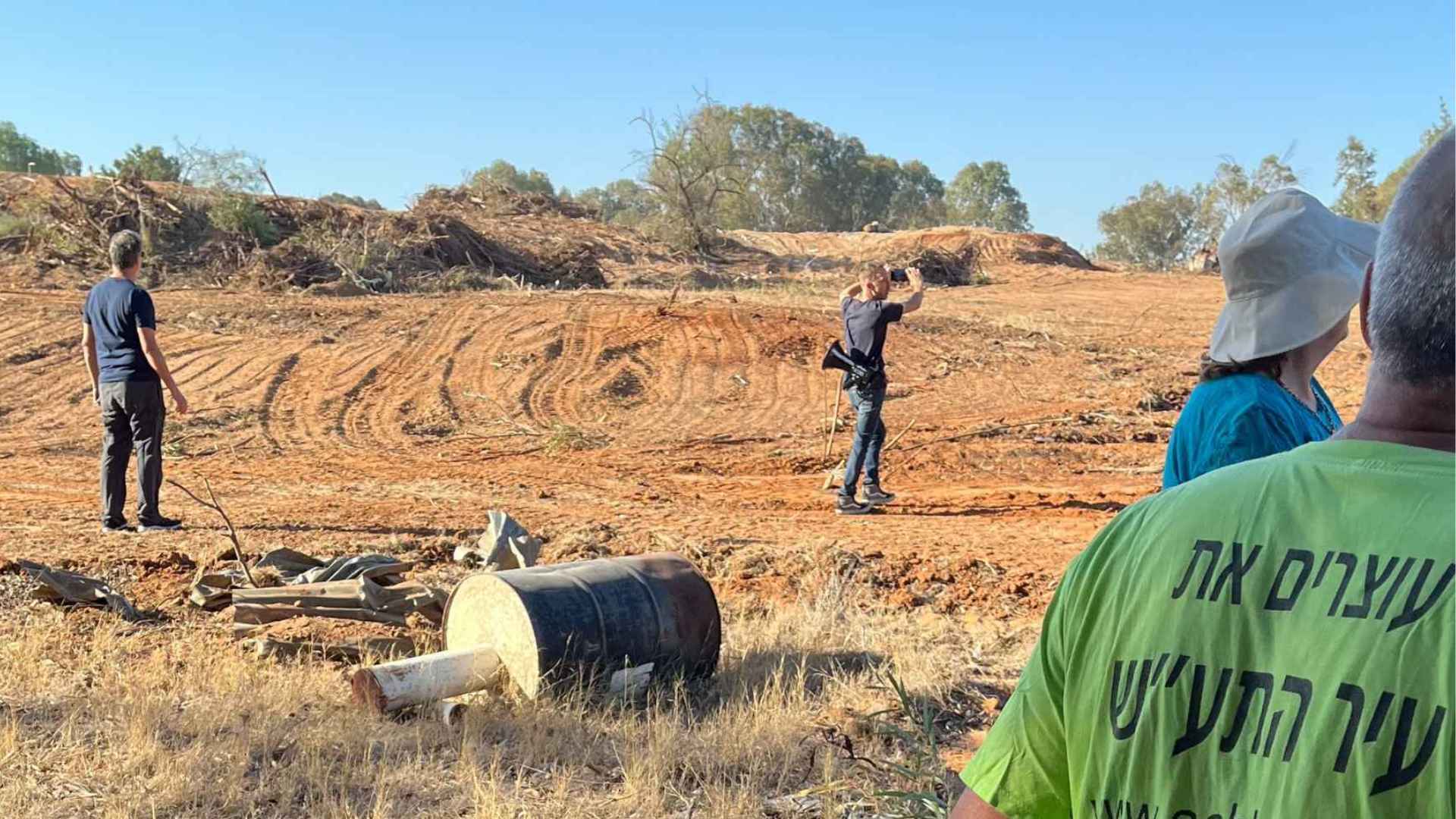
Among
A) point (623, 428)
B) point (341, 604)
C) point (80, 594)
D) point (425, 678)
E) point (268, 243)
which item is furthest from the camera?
point (268, 243)

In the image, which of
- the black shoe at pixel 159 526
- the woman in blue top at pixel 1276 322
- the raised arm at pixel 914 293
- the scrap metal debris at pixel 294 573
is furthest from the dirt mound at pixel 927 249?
the woman in blue top at pixel 1276 322

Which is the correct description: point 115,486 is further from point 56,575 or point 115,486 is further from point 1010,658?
point 1010,658

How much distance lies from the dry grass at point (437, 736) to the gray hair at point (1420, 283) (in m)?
2.72

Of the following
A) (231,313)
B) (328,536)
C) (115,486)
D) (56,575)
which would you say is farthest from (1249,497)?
(231,313)

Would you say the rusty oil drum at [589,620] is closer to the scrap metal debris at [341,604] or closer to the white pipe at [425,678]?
the white pipe at [425,678]

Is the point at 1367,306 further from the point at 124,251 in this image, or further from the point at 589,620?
the point at 124,251

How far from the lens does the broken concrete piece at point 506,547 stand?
731cm

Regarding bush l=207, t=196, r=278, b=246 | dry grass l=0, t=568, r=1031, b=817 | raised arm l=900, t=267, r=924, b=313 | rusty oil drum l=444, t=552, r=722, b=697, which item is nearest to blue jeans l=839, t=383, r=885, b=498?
raised arm l=900, t=267, r=924, b=313

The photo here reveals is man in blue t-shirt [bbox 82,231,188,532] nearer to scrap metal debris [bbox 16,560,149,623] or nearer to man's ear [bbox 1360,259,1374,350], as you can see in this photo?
scrap metal debris [bbox 16,560,149,623]

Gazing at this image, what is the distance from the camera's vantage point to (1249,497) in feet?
4.25

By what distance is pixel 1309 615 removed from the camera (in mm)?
1218

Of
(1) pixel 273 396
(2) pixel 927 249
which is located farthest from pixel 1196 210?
(1) pixel 273 396

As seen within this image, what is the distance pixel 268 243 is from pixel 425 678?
21.9m

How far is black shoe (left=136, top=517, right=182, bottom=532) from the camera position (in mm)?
8672
